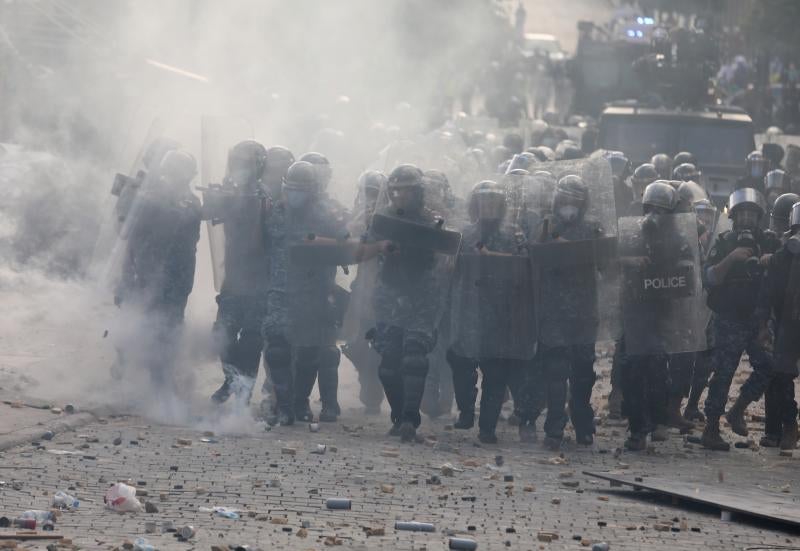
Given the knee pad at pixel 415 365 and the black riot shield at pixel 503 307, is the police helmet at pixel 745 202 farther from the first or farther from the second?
the knee pad at pixel 415 365

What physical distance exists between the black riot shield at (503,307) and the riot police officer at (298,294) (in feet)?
3.08

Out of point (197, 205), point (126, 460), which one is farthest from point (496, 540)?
point (197, 205)

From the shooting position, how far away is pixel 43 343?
539 inches

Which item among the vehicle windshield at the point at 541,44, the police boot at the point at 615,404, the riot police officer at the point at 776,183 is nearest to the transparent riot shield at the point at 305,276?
the police boot at the point at 615,404

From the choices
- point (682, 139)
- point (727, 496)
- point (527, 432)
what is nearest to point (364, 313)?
point (527, 432)

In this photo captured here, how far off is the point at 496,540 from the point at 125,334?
15.2 ft

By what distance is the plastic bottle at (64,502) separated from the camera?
7691mm

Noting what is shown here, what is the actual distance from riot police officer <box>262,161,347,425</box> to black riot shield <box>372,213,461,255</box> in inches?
20.0

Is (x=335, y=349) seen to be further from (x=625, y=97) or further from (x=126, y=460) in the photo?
(x=625, y=97)

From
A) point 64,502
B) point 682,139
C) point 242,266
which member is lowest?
point 64,502

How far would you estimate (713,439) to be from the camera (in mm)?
10711

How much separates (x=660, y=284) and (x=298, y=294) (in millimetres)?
2248

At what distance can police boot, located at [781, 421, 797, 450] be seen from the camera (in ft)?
35.2

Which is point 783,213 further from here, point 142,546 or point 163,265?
point 142,546
